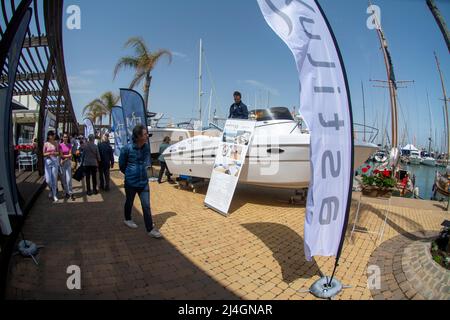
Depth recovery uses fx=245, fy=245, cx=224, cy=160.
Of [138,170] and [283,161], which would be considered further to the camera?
[283,161]

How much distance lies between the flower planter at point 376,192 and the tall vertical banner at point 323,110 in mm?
2398

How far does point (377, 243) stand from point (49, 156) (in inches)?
300

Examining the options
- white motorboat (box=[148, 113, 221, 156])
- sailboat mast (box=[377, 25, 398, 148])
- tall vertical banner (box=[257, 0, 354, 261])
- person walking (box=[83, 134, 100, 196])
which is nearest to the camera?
tall vertical banner (box=[257, 0, 354, 261])

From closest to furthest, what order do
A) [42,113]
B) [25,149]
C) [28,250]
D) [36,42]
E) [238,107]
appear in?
[28,250], [238,107], [36,42], [42,113], [25,149]

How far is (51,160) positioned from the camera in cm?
623

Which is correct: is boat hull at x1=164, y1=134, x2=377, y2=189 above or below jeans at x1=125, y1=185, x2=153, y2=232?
above

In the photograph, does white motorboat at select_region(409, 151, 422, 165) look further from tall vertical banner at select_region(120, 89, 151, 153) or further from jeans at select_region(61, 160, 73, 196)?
jeans at select_region(61, 160, 73, 196)

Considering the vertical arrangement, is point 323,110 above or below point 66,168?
above

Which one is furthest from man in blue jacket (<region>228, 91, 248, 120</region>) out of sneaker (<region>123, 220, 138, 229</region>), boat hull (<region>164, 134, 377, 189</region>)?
sneaker (<region>123, 220, 138, 229</region>)

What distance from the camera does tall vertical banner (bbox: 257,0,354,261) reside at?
8.86 feet

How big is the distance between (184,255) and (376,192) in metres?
3.74

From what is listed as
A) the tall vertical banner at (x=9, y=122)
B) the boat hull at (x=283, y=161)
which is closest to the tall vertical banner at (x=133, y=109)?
the boat hull at (x=283, y=161)

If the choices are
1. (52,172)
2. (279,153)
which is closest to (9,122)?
(52,172)

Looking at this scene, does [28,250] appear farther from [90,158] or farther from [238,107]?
[238,107]
